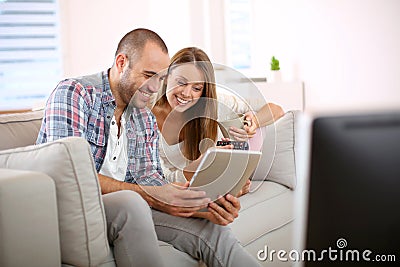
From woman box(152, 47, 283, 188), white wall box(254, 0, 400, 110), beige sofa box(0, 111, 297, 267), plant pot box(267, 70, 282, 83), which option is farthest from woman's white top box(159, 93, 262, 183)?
plant pot box(267, 70, 282, 83)

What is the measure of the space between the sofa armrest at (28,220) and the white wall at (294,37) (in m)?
3.26

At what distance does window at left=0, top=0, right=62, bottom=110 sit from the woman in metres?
2.74

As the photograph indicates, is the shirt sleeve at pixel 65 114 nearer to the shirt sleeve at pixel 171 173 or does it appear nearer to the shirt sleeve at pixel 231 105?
the shirt sleeve at pixel 171 173

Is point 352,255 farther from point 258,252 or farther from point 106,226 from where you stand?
point 258,252

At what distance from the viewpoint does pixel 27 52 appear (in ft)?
16.6

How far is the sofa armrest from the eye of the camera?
4.52 ft

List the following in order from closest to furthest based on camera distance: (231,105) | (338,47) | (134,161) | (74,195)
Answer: (74,195), (134,161), (231,105), (338,47)

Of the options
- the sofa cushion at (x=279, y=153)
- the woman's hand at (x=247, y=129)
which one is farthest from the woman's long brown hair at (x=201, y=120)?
the sofa cushion at (x=279, y=153)

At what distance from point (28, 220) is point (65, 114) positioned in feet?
1.83

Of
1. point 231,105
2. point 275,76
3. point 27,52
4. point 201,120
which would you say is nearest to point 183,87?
point 201,120

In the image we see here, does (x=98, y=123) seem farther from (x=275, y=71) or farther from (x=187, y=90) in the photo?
(x=275, y=71)

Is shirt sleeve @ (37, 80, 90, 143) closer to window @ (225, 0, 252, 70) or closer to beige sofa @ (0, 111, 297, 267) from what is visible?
beige sofa @ (0, 111, 297, 267)

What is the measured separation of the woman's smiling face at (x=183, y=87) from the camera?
7.63 feet

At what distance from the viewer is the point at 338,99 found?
15.4 feet
